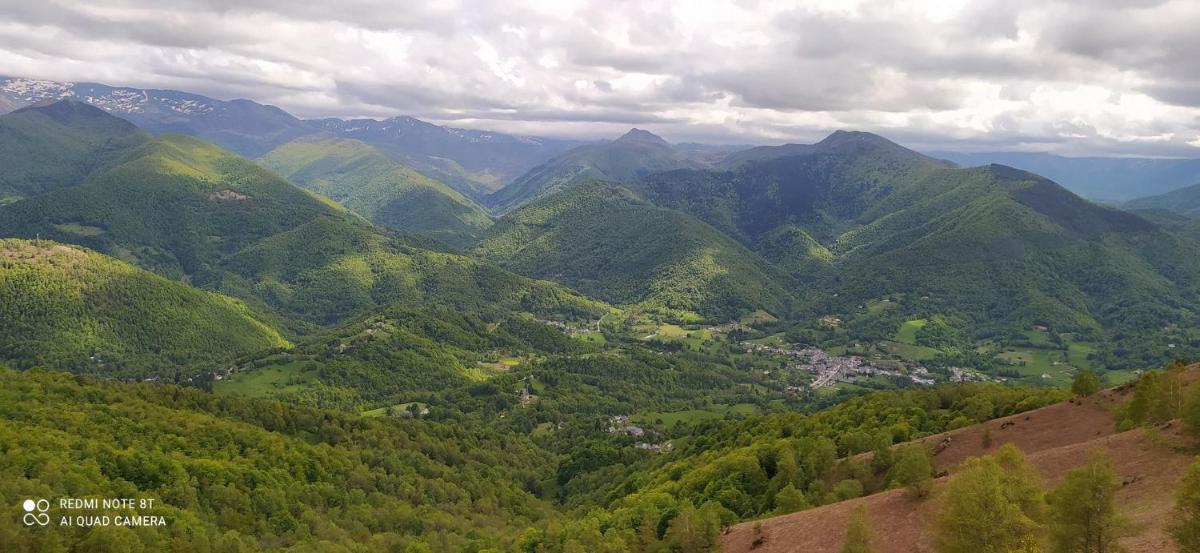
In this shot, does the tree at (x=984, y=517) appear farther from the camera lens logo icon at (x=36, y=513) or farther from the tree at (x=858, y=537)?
the camera lens logo icon at (x=36, y=513)

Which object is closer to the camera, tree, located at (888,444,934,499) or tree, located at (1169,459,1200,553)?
tree, located at (1169,459,1200,553)

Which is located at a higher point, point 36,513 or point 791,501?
point 791,501

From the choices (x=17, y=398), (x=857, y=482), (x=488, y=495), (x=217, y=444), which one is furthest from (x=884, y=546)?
(x=17, y=398)

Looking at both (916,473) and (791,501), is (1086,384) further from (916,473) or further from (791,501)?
(791,501)

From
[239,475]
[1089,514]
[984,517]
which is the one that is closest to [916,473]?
[984,517]

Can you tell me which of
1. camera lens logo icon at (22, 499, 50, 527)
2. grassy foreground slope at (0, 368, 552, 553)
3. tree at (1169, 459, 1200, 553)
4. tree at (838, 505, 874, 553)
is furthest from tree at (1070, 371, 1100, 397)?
camera lens logo icon at (22, 499, 50, 527)

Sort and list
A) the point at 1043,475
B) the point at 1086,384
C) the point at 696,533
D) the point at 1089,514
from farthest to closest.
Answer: the point at 1086,384, the point at 696,533, the point at 1043,475, the point at 1089,514

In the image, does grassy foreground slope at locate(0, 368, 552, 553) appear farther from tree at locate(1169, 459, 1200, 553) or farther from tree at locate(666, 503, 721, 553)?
tree at locate(1169, 459, 1200, 553)
